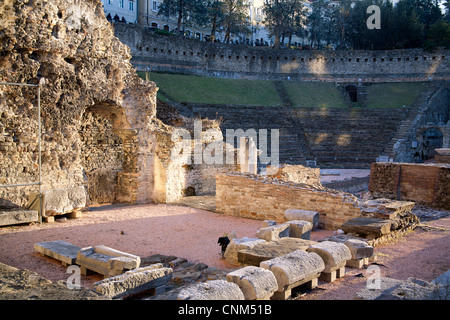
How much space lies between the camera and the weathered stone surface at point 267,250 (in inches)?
237

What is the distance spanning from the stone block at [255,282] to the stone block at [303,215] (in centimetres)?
435

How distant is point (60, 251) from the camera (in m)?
6.82

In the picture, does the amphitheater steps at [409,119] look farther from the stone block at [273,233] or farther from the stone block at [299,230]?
the stone block at [273,233]

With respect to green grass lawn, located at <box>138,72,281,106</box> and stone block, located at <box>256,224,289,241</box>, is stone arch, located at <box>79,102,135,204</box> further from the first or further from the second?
green grass lawn, located at <box>138,72,281,106</box>

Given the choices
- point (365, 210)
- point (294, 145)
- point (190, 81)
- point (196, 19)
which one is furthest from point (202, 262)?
point (196, 19)

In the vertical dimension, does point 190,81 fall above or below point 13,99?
above

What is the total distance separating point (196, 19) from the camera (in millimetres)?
41438

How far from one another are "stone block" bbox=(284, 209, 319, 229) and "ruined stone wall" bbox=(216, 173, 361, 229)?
35 centimetres

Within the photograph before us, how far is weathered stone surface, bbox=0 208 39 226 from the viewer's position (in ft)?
27.9

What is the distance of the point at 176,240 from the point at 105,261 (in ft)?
8.60

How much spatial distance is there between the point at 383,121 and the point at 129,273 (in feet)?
93.7

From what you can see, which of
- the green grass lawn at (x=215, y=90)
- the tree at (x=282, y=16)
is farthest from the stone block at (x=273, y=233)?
the tree at (x=282, y=16)

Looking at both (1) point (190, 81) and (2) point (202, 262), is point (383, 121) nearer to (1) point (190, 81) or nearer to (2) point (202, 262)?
(1) point (190, 81)

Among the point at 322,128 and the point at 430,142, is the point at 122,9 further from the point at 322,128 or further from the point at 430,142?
the point at 430,142
